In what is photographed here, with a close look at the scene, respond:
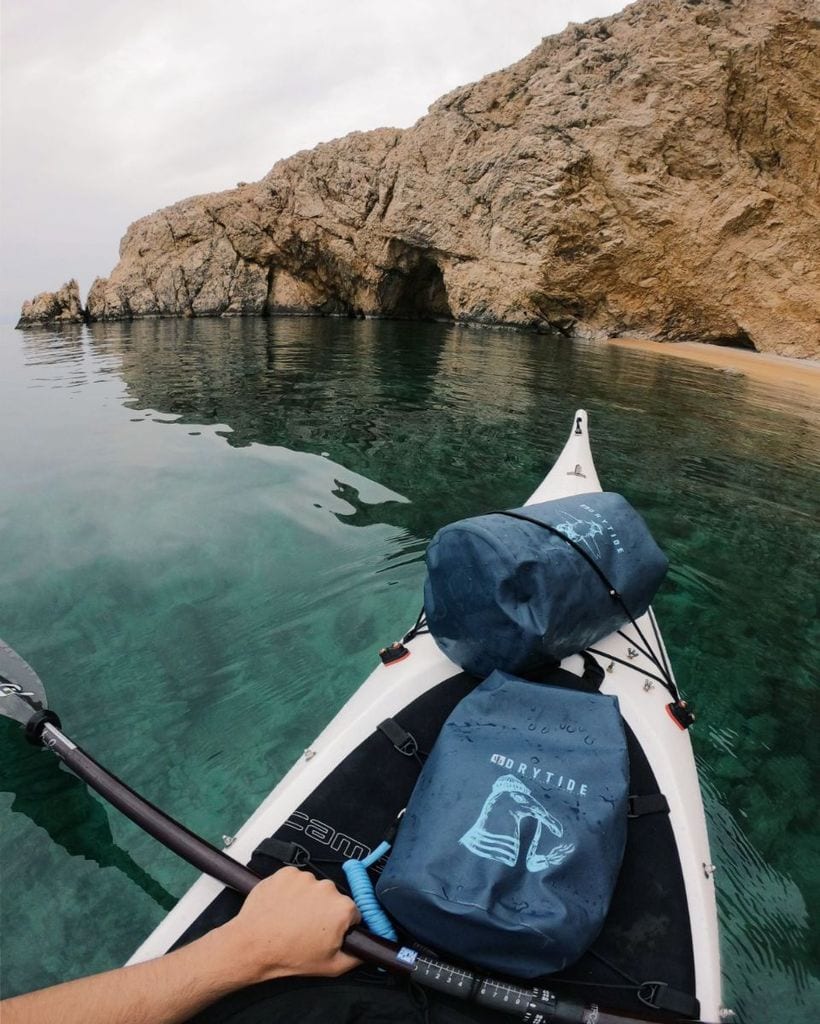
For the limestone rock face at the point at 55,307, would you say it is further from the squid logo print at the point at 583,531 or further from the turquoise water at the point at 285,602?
the squid logo print at the point at 583,531

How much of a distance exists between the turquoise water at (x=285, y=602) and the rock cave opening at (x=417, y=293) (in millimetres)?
25615

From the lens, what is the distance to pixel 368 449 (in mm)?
8047

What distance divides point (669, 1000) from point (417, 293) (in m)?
38.4

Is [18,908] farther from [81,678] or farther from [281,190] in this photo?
[281,190]

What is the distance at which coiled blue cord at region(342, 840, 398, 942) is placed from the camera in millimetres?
1560

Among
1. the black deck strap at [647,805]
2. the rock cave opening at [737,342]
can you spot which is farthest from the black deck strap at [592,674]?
the rock cave opening at [737,342]

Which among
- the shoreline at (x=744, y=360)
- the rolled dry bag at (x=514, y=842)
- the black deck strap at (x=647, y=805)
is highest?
the shoreline at (x=744, y=360)

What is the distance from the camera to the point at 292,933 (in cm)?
148

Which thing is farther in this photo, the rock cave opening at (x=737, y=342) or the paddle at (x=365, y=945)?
the rock cave opening at (x=737, y=342)

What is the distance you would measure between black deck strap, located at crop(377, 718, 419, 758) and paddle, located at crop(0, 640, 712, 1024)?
75cm

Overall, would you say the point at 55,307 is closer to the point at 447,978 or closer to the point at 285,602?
the point at 285,602

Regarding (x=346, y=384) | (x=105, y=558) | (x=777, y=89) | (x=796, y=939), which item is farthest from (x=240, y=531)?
(x=777, y=89)

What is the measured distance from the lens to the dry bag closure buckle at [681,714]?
2.52 meters

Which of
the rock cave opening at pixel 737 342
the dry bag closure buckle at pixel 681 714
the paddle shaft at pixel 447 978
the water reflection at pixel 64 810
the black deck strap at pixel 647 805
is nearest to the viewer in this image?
the paddle shaft at pixel 447 978
